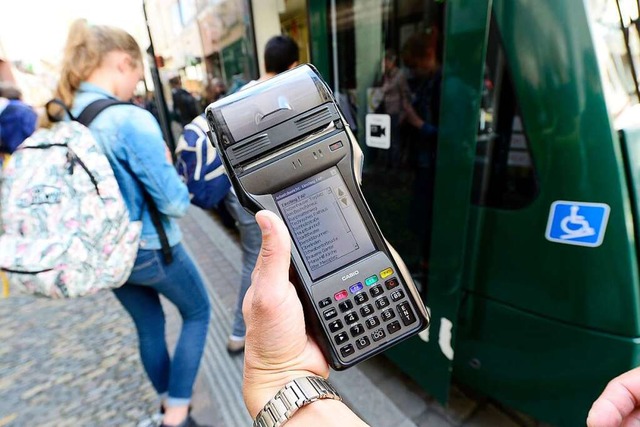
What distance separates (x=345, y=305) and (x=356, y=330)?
0.20 feet

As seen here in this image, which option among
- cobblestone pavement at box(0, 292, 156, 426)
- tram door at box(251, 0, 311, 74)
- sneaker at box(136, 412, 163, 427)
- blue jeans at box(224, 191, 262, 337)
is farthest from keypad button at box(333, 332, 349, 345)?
tram door at box(251, 0, 311, 74)

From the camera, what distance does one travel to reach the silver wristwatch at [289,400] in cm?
73

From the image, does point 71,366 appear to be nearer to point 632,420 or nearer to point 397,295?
point 397,295

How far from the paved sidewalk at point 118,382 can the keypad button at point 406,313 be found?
51.5 inches

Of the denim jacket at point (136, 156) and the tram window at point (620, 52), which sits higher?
the tram window at point (620, 52)

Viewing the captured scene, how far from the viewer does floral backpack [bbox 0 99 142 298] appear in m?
1.25

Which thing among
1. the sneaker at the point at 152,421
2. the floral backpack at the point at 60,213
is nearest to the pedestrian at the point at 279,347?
the floral backpack at the point at 60,213

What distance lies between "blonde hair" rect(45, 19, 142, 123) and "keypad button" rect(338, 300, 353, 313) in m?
1.25

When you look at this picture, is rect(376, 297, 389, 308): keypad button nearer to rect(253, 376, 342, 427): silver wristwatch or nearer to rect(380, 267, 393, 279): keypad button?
rect(380, 267, 393, 279): keypad button

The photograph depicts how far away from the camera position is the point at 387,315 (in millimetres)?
891

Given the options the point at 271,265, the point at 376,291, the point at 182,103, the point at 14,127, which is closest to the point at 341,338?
the point at 376,291

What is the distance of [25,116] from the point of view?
226 cm

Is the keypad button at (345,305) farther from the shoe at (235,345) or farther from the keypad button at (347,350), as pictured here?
the shoe at (235,345)

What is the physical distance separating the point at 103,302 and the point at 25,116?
1.58 metres
